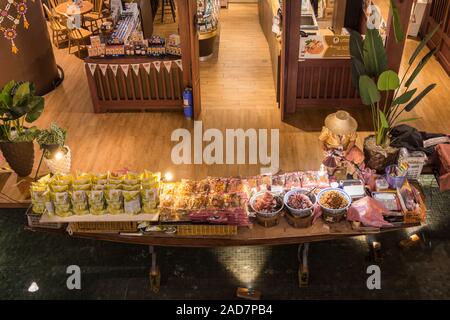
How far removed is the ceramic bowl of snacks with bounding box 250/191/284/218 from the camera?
4574 millimetres

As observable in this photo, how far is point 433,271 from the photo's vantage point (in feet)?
16.8

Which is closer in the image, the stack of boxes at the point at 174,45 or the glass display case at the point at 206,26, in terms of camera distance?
the stack of boxes at the point at 174,45

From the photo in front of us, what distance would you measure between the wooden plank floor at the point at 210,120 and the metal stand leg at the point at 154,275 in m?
1.32

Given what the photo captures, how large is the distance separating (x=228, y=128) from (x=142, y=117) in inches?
50.2

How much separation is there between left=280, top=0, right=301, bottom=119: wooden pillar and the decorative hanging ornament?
3.36 m

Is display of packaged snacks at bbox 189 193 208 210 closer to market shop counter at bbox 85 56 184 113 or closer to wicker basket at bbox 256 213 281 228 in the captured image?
wicker basket at bbox 256 213 281 228

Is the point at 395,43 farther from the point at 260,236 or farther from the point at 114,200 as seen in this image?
the point at 114,200

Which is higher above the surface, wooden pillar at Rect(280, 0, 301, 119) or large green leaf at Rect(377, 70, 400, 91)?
large green leaf at Rect(377, 70, 400, 91)

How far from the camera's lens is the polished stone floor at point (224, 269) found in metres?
4.99

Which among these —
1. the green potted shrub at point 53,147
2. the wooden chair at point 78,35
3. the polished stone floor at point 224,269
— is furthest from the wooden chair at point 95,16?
the polished stone floor at point 224,269

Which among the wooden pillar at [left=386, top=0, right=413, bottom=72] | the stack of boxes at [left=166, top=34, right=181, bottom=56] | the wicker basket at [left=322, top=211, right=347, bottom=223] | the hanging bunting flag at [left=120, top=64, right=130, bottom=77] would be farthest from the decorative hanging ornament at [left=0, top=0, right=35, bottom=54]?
the wooden pillar at [left=386, top=0, right=413, bottom=72]

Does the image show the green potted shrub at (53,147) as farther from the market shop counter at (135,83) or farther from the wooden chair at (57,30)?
the wooden chair at (57,30)
